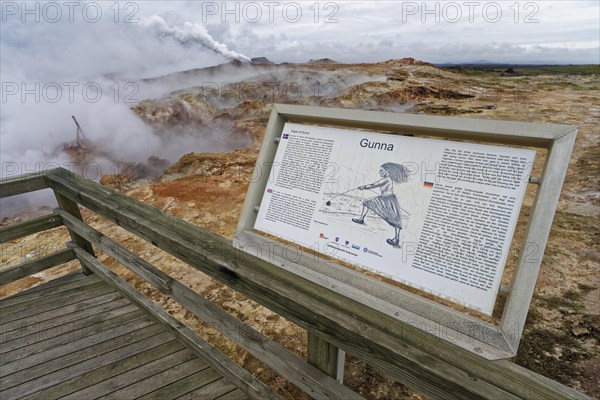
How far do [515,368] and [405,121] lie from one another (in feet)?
3.19

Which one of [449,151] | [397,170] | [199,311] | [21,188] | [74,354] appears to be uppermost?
[449,151]

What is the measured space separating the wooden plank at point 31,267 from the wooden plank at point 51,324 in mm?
434

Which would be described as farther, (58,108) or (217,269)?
(58,108)

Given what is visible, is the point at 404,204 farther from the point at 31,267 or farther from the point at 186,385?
the point at 31,267

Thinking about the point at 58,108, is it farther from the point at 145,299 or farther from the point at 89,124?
the point at 145,299

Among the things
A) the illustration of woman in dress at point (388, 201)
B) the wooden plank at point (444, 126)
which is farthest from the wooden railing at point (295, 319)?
the wooden plank at point (444, 126)

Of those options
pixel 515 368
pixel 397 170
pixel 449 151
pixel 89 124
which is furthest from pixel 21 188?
pixel 89 124

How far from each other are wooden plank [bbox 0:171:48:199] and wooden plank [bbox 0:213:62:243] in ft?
0.85

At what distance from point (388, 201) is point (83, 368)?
7.22ft

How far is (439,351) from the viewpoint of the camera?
117cm

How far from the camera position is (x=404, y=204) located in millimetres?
1467

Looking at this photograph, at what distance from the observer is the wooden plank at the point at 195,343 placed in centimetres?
194

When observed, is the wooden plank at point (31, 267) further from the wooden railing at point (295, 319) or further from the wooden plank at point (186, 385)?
A: the wooden plank at point (186, 385)

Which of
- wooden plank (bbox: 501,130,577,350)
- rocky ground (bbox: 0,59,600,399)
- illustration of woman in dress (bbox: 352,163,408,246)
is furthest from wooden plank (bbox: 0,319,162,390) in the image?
wooden plank (bbox: 501,130,577,350)
